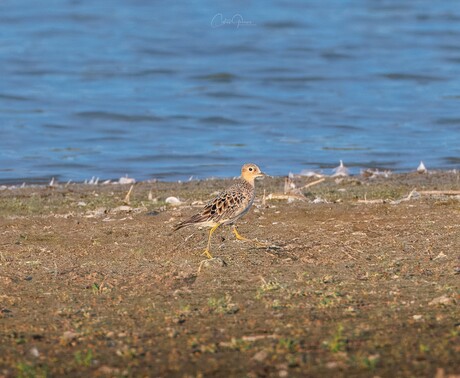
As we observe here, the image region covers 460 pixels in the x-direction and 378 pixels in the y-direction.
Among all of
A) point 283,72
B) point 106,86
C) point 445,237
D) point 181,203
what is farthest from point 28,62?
point 445,237

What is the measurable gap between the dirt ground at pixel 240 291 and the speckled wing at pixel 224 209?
253mm

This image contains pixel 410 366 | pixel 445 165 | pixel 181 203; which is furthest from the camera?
pixel 445 165

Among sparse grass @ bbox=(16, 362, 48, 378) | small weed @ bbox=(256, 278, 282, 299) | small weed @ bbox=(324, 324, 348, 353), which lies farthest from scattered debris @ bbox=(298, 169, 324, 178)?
sparse grass @ bbox=(16, 362, 48, 378)

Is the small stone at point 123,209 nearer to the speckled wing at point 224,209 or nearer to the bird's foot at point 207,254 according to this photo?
the speckled wing at point 224,209

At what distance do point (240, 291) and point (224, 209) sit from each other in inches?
70.9

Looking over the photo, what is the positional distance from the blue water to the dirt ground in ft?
18.7

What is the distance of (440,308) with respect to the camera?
6742mm

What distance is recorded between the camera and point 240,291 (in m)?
7.41

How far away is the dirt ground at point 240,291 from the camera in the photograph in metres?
5.79

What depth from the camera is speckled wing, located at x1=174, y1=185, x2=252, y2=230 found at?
9023mm

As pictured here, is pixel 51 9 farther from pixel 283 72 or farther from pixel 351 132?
pixel 351 132

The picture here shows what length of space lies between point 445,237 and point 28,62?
19.4 m

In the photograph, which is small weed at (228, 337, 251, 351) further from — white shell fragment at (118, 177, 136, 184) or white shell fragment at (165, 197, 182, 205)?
white shell fragment at (118, 177, 136, 184)

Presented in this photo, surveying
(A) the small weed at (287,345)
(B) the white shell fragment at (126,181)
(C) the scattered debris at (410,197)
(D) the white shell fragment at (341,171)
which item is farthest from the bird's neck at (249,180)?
(B) the white shell fragment at (126,181)
